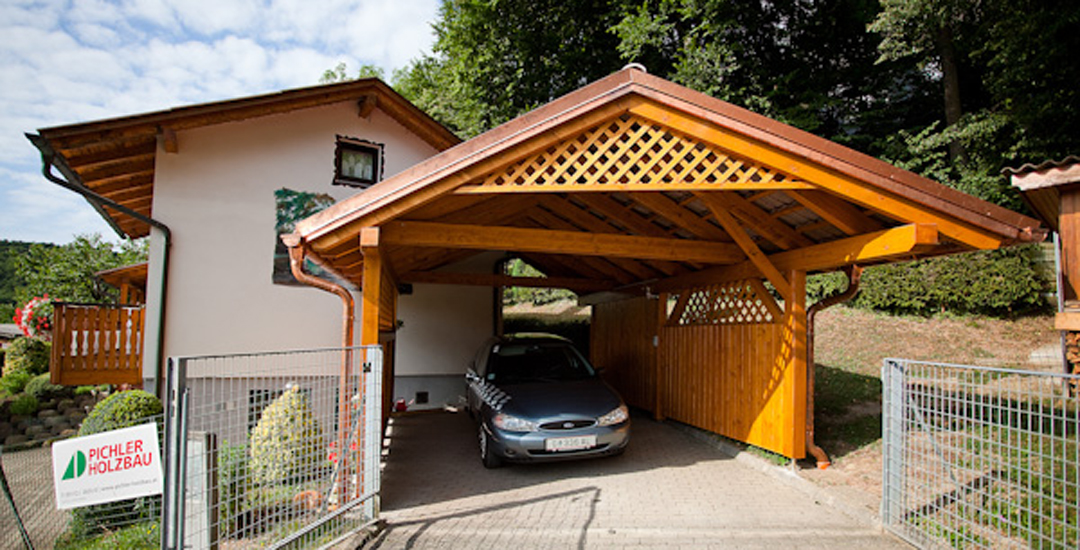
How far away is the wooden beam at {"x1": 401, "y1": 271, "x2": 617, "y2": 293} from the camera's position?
10953mm

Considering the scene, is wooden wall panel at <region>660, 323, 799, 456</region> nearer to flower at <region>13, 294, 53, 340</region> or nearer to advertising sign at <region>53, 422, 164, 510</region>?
advertising sign at <region>53, 422, 164, 510</region>

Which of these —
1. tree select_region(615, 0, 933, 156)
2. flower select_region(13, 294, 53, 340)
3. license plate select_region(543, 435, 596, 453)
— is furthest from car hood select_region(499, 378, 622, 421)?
flower select_region(13, 294, 53, 340)

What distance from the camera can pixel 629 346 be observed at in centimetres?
1157

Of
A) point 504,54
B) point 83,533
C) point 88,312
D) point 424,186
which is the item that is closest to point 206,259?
point 88,312

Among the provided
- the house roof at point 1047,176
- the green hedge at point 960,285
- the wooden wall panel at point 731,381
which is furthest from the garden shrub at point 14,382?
the house roof at point 1047,176

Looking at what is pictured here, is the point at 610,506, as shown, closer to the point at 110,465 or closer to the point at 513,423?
the point at 513,423

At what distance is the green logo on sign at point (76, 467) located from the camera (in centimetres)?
311

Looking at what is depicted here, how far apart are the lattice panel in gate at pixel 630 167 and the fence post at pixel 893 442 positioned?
1.92m

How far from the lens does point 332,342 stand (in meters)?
10.6

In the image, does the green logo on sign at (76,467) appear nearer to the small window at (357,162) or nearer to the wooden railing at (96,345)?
the wooden railing at (96,345)

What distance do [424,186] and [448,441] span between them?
482 centimetres

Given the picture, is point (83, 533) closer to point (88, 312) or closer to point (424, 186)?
point (88, 312)

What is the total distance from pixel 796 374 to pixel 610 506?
2740mm

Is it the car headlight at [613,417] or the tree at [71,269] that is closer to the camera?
the car headlight at [613,417]
